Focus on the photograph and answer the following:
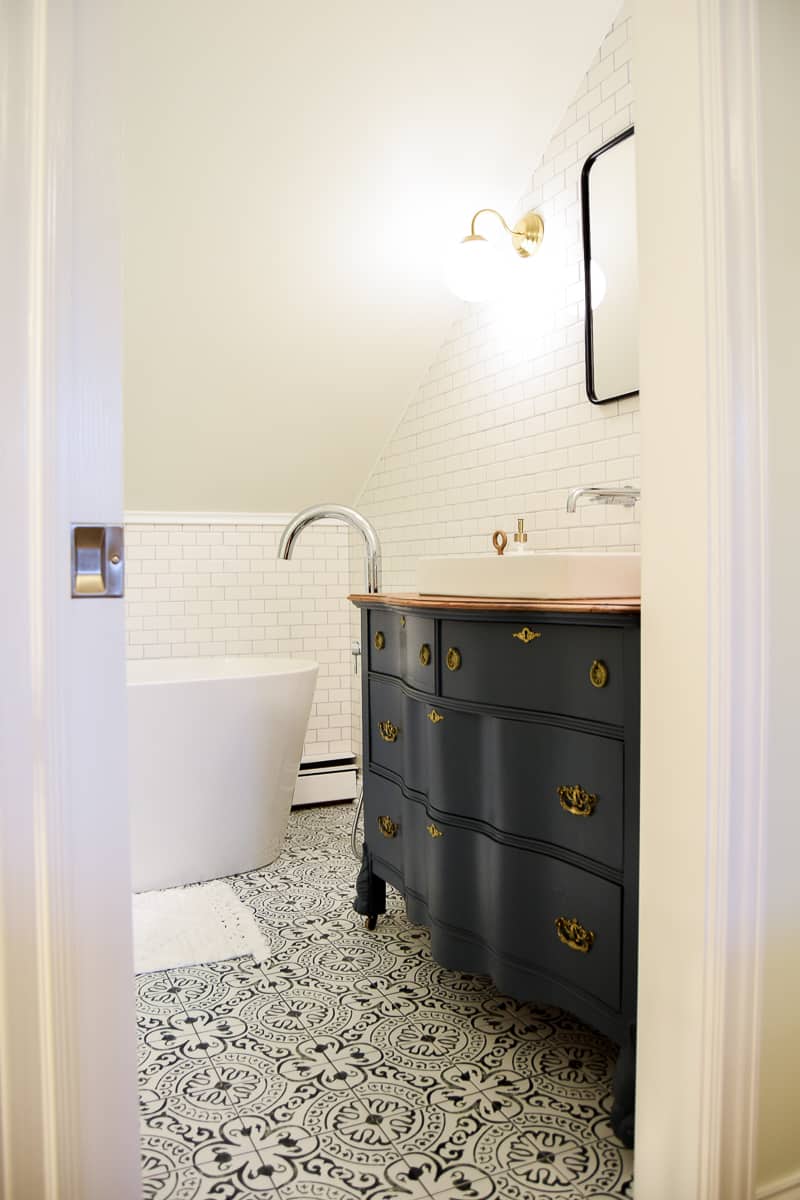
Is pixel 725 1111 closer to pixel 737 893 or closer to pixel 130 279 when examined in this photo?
pixel 737 893

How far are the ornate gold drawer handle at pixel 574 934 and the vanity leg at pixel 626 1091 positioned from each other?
6.5 inches

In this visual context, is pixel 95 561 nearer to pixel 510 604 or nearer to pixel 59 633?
pixel 59 633

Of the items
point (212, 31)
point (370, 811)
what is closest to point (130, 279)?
point (212, 31)

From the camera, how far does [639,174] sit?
1.34 metres

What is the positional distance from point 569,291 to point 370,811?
165cm

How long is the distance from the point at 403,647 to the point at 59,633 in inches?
52.0

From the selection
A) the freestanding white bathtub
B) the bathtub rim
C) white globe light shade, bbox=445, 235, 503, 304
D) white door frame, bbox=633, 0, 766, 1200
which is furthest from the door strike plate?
the bathtub rim

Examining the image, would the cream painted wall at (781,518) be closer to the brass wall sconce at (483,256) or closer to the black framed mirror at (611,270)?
the black framed mirror at (611,270)

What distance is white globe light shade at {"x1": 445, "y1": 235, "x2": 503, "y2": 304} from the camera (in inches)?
108

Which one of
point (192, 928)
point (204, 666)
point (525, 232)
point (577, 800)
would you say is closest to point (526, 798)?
point (577, 800)

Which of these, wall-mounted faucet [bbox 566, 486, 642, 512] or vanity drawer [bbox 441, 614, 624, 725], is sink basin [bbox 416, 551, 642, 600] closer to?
vanity drawer [bbox 441, 614, 624, 725]

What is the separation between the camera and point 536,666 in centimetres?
176

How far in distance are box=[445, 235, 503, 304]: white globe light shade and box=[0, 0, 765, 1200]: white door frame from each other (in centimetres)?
149

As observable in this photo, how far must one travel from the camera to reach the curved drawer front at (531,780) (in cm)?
161
